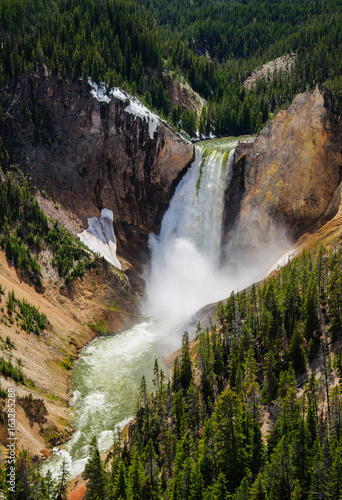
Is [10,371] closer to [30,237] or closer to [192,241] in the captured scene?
[30,237]

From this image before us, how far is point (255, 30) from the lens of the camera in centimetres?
18462

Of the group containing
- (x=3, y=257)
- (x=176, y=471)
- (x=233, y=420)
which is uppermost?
(x=3, y=257)

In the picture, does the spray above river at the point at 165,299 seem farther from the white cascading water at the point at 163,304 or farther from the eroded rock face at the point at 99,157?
the eroded rock face at the point at 99,157

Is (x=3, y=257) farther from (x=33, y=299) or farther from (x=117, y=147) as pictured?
(x=117, y=147)

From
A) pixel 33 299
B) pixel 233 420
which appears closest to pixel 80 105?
pixel 33 299

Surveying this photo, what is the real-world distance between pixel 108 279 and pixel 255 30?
16589 centimetres

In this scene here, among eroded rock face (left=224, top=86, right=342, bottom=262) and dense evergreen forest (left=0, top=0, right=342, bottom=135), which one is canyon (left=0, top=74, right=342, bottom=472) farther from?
dense evergreen forest (left=0, top=0, right=342, bottom=135)

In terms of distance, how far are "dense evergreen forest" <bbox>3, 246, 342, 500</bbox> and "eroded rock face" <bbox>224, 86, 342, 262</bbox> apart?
48.3 feet

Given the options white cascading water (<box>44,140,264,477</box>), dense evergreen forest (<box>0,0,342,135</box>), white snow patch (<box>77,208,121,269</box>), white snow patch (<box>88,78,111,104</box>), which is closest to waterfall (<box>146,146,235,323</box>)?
white cascading water (<box>44,140,264,477</box>)

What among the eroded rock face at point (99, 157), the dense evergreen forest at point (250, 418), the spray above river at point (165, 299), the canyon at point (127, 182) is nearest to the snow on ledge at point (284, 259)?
the canyon at point (127, 182)

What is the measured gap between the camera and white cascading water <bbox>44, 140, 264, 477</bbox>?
127 feet

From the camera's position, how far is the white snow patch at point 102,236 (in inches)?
2491

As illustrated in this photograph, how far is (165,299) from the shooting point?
66.2 metres

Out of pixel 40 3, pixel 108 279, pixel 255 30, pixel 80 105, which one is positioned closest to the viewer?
pixel 108 279
